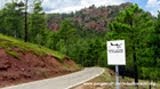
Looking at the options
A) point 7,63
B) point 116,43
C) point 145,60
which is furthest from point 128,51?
point 116,43

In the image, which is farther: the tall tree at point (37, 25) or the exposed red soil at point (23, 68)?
the tall tree at point (37, 25)

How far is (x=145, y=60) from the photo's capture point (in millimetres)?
39438

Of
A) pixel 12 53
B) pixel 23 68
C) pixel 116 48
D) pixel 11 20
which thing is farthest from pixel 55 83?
pixel 11 20

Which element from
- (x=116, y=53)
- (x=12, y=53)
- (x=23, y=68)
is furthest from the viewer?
(x=12, y=53)

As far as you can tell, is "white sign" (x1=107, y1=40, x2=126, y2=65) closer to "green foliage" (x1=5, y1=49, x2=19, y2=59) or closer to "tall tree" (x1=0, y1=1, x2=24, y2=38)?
"green foliage" (x1=5, y1=49, x2=19, y2=59)

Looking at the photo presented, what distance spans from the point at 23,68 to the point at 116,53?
29.1 meters

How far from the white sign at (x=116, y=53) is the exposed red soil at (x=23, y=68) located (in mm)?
21103

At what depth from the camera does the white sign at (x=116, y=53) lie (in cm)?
1209

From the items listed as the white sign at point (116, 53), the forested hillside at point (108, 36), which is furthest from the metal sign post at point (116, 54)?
the forested hillside at point (108, 36)

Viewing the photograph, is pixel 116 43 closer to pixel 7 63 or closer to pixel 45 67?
pixel 7 63

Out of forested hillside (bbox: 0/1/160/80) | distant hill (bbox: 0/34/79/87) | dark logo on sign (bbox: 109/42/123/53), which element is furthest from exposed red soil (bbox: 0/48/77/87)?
dark logo on sign (bbox: 109/42/123/53)

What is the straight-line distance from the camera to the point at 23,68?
40.3 metres

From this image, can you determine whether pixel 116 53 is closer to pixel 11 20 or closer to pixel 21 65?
pixel 21 65

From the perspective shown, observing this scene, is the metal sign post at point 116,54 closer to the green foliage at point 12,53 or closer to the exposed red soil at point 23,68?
the exposed red soil at point 23,68
